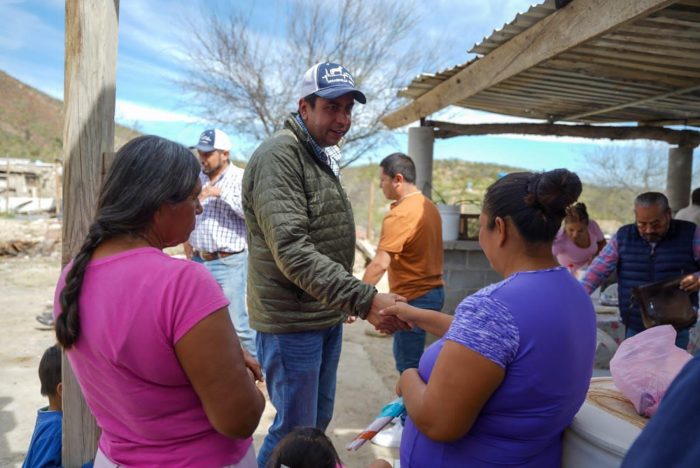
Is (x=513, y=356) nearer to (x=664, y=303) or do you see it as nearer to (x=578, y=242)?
(x=664, y=303)

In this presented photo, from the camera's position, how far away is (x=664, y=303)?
11.5 feet

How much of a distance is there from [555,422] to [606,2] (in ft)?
7.91

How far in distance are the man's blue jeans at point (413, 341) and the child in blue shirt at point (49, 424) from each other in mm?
2226

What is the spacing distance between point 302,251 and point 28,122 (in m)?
62.4

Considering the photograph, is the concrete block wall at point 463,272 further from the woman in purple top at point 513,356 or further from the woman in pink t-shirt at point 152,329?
the woman in pink t-shirt at point 152,329

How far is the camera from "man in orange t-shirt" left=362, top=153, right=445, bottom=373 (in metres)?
3.95

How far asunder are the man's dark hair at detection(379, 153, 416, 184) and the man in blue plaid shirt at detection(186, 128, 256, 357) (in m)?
1.42

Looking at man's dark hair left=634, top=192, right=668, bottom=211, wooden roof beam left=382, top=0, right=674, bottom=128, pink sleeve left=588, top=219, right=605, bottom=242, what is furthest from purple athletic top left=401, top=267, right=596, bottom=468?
pink sleeve left=588, top=219, right=605, bottom=242

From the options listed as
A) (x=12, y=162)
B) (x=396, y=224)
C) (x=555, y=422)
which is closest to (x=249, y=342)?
(x=396, y=224)

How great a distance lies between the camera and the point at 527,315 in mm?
1449

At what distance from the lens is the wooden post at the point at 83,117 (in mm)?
2311

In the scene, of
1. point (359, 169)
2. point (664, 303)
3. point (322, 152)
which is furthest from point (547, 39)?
point (359, 169)

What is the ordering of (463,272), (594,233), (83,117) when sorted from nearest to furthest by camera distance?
(83,117)
(594,233)
(463,272)

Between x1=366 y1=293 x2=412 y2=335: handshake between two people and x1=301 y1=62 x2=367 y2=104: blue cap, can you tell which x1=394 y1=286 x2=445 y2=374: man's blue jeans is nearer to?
x1=366 y1=293 x2=412 y2=335: handshake between two people
